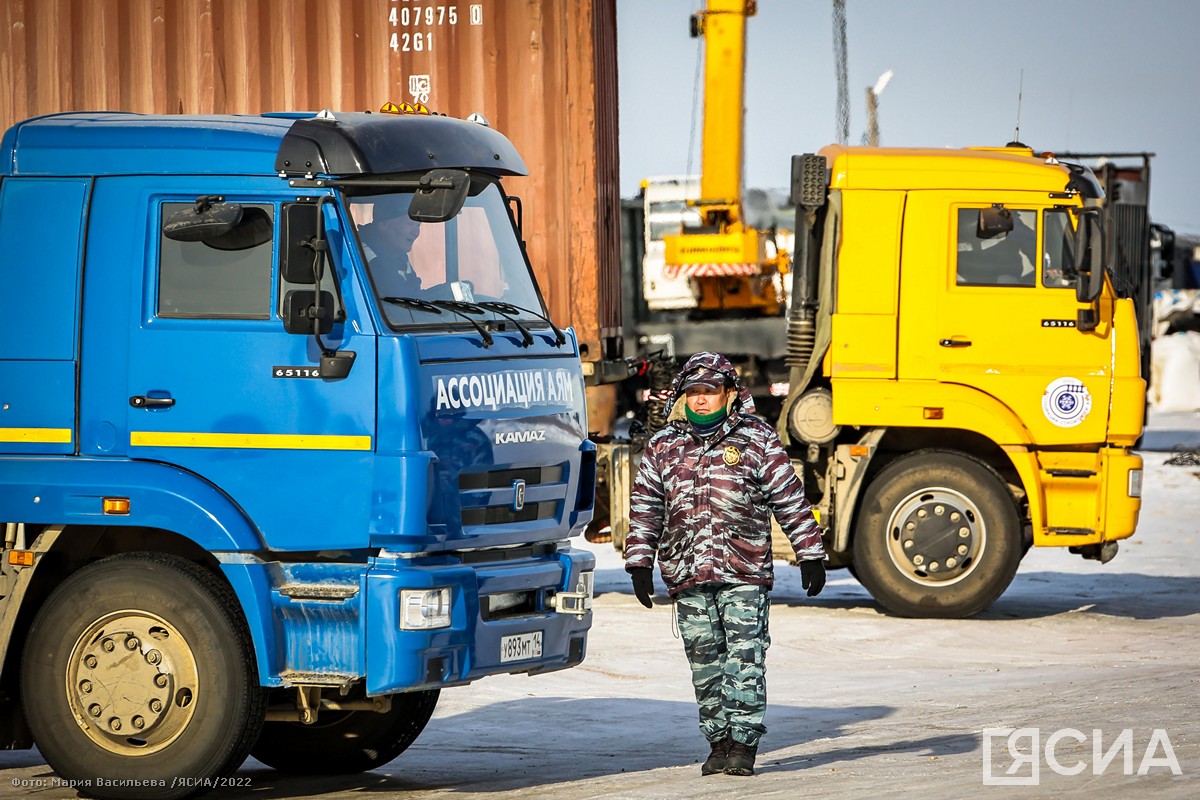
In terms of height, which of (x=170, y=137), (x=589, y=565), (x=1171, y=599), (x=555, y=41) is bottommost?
(x=1171, y=599)

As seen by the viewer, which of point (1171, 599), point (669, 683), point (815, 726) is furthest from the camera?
point (1171, 599)

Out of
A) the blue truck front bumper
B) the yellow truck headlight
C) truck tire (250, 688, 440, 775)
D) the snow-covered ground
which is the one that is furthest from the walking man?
the yellow truck headlight

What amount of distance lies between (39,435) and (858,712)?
14.2 ft

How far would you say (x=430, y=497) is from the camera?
659 centimetres

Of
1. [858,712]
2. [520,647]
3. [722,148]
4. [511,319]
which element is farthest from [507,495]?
[722,148]

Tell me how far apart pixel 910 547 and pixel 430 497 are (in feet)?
20.4

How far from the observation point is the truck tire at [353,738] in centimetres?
782

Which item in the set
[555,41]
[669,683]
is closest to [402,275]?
[669,683]

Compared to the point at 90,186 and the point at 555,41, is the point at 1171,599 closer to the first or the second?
the point at 555,41

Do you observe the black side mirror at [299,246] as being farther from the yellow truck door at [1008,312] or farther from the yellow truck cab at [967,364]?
the yellow truck door at [1008,312]

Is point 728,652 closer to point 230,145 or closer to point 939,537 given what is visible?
point 230,145

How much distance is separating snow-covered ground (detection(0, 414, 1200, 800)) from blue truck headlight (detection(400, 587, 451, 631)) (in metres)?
0.88

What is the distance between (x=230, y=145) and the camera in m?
6.88

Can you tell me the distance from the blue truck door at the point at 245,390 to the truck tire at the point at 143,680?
0.41 meters
